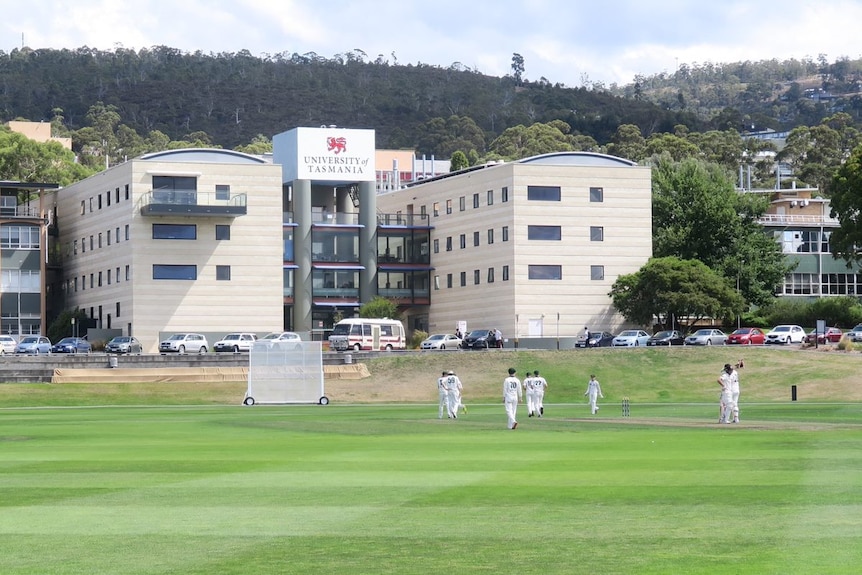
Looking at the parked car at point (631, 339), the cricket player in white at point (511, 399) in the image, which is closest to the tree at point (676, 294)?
the parked car at point (631, 339)

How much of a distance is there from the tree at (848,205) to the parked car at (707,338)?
13369 mm

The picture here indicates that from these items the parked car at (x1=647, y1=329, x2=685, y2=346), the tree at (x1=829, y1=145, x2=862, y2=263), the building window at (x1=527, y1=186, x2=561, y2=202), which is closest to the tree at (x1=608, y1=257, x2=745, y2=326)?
the parked car at (x1=647, y1=329, x2=685, y2=346)

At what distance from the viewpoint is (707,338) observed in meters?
103

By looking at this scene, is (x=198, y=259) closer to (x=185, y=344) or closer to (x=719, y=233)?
(x=185, y=344)

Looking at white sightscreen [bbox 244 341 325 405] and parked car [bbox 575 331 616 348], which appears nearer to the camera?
white sightscreen [bbox 244 341 325 405]

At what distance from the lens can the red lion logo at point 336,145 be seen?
124m

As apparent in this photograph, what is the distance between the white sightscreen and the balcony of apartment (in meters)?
41.4

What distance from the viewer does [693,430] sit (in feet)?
142

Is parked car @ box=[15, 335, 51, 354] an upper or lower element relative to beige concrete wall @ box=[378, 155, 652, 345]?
lower

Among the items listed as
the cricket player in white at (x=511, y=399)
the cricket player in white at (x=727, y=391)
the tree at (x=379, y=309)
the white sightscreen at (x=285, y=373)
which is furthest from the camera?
the tree at (x=379, y=309)

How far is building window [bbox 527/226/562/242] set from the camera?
115 metres

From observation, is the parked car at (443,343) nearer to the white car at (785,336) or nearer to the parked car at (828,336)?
the white car at (785,336)

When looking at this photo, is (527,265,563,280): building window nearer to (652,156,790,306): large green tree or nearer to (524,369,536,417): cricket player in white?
(652,156,790,306): large green tree

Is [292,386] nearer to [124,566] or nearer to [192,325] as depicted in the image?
[192,325]
